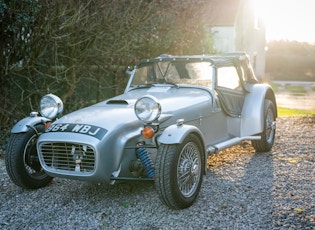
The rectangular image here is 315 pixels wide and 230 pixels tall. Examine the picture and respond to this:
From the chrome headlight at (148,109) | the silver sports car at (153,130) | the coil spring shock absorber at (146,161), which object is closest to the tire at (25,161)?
the silver sports car at (153,130)

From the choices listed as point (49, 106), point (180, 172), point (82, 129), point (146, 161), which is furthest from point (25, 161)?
point (180, 172)

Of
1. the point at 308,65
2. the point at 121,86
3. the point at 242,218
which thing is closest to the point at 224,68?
the point at 242,218

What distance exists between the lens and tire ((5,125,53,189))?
4980mm

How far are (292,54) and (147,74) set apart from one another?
31829 millimetres

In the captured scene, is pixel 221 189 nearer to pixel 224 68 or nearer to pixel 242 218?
pixel 242 218

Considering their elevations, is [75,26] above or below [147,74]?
above

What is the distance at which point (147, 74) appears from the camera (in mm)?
6406

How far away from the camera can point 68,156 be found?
4547 millimetres

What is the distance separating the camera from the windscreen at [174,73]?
607cm

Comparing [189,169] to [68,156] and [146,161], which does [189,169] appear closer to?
[146,161]

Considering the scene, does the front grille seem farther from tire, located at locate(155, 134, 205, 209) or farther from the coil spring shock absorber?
tire, located at locate(155, 134, 205, 209)

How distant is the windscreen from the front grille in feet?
6.85

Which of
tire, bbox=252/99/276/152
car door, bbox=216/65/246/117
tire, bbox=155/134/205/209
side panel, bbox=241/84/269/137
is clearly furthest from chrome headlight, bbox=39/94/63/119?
tire, bbox=252/99/276/152

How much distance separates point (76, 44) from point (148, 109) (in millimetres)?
4723
